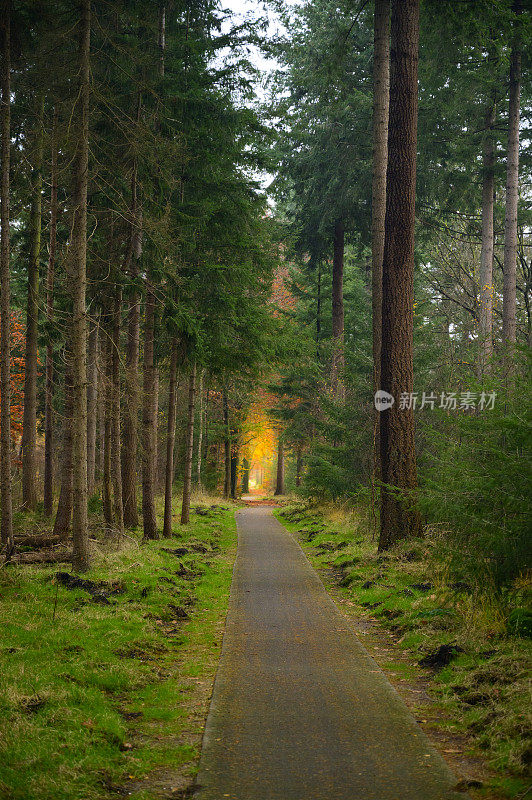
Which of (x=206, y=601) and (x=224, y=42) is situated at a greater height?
(x=224, y=42)

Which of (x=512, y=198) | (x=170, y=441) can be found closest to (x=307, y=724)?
(x=170, y=441)

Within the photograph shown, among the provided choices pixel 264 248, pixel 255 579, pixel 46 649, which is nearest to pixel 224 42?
pixel 264 248

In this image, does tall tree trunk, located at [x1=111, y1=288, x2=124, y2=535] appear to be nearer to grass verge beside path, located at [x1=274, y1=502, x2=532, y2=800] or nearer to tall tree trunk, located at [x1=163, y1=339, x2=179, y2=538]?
tall tree trunk, located at [x1=163, y1=339, x2=179, y2=538]

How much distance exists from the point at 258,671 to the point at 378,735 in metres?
1.97

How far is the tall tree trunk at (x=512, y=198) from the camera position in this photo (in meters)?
18.8

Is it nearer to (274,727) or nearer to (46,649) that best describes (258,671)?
(274,727)

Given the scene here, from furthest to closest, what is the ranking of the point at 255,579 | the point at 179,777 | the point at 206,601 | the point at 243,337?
the point at 243,337, the point at 255,579, the point at 206,601, the point at 179,777

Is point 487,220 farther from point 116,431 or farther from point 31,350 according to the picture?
point 31,350

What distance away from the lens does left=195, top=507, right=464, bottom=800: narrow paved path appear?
13.8ft

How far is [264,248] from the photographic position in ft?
63.3

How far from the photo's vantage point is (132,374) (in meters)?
13.8

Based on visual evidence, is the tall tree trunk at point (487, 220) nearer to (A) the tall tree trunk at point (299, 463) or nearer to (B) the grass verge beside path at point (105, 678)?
(B) the grass verge beside path at point (105, 678)

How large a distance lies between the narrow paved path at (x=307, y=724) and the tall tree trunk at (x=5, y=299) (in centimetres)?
503

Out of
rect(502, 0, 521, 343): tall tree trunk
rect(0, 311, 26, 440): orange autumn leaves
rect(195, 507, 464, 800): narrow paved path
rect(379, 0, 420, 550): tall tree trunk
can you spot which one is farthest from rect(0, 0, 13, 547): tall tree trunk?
rect(502, 0, 521, 343): tall tree trunk
